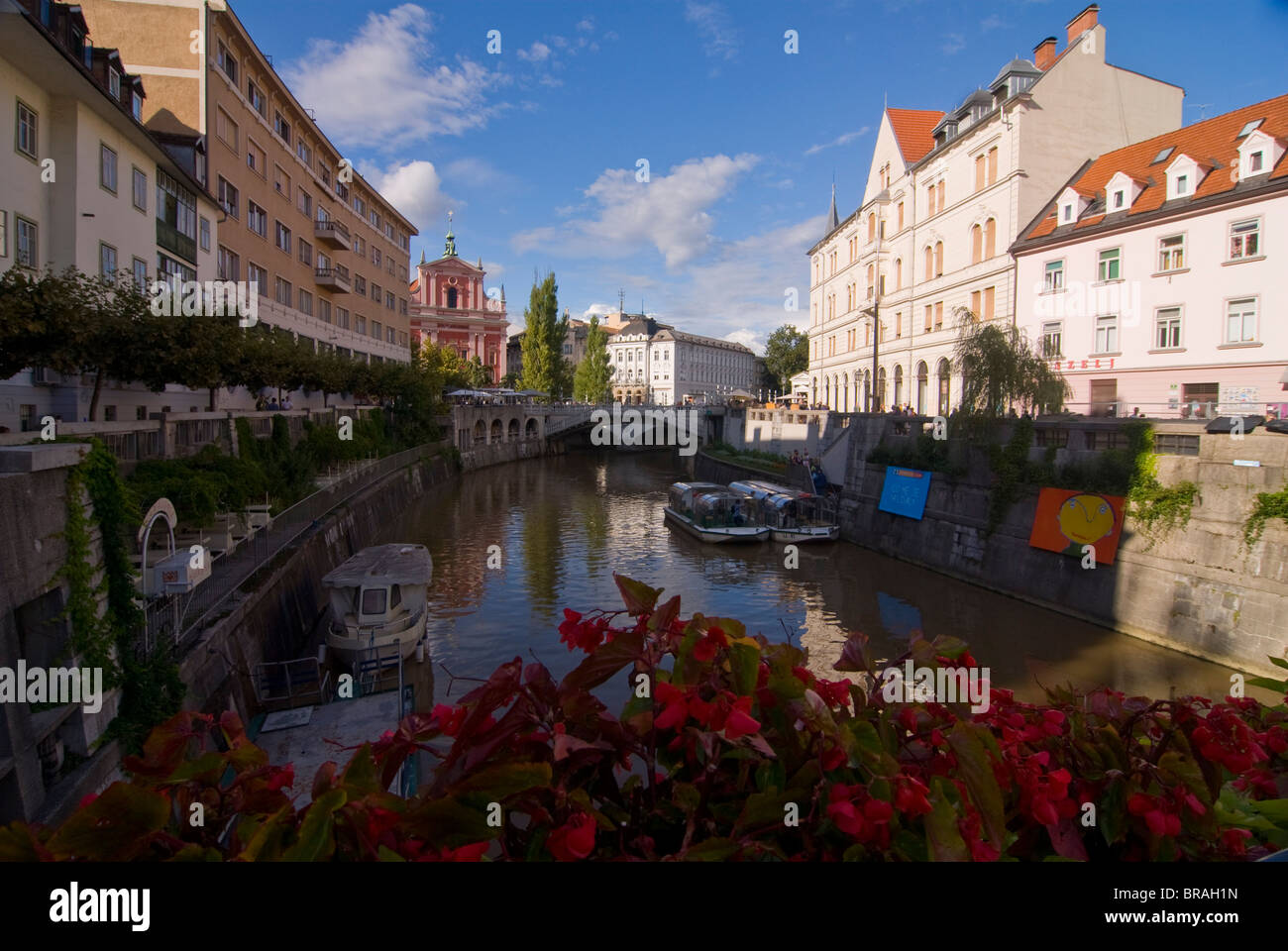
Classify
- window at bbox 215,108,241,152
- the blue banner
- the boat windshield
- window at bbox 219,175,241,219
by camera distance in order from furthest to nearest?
window at bbox 219,175,241,219
window at bbox 215,108,241,152
the blue banner
the boat windshield

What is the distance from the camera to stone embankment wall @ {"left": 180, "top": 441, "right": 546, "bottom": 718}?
11.7m

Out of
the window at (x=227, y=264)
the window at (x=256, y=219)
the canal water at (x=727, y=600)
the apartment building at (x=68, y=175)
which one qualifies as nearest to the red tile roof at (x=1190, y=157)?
the canal water at (x=727, y=600)

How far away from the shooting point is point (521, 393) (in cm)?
7244

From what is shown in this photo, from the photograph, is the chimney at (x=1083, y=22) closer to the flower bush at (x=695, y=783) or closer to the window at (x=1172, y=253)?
the window at (x=1172, y=253)

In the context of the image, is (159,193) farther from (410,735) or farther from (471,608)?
(410,735)

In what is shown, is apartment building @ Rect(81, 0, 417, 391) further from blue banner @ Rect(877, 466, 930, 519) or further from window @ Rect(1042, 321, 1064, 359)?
window @ Rect(1042, 321, 1064, 359)

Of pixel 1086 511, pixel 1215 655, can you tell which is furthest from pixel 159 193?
pixel 1215 655

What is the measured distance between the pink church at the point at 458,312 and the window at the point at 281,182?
A: 150 ft

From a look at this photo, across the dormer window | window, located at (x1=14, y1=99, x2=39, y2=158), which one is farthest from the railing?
the dormer window

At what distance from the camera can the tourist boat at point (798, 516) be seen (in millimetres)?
32125

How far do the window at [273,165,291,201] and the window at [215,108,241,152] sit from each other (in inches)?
198

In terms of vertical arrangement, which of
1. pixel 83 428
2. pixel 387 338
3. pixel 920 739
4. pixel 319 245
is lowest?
pixel 920 739
